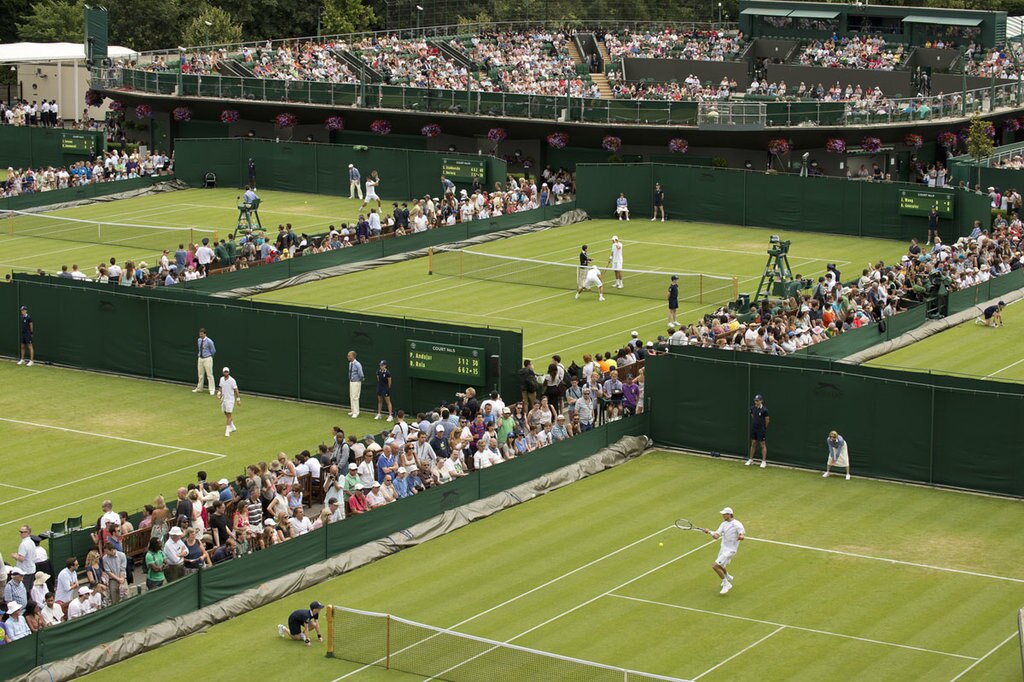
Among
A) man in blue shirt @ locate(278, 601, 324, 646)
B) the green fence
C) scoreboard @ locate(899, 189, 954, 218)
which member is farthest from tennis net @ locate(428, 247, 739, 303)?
man in blue shirt @ locate(278, 601, 324, 646)

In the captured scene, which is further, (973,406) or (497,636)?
(973,406)

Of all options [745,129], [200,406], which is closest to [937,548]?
[200,406]

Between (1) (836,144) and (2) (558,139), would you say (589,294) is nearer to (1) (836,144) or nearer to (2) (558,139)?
(2) (558,139)

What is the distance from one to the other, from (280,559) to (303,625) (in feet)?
8.61

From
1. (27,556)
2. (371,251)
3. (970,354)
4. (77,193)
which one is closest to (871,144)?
(371,251)

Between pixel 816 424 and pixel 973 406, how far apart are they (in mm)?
3354

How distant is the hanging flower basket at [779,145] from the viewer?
73875 mm

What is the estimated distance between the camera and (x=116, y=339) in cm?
4819

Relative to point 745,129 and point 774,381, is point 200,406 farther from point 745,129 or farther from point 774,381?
point 745,129

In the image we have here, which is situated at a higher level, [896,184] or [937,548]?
[896,184]

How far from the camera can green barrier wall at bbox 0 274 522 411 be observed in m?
43.1

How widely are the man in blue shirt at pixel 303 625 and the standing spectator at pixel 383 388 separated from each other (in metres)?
14.2

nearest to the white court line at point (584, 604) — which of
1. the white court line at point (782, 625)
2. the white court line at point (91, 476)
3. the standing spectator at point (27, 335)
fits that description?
the white court line at point (782, 625)

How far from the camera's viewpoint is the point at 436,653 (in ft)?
92.1
